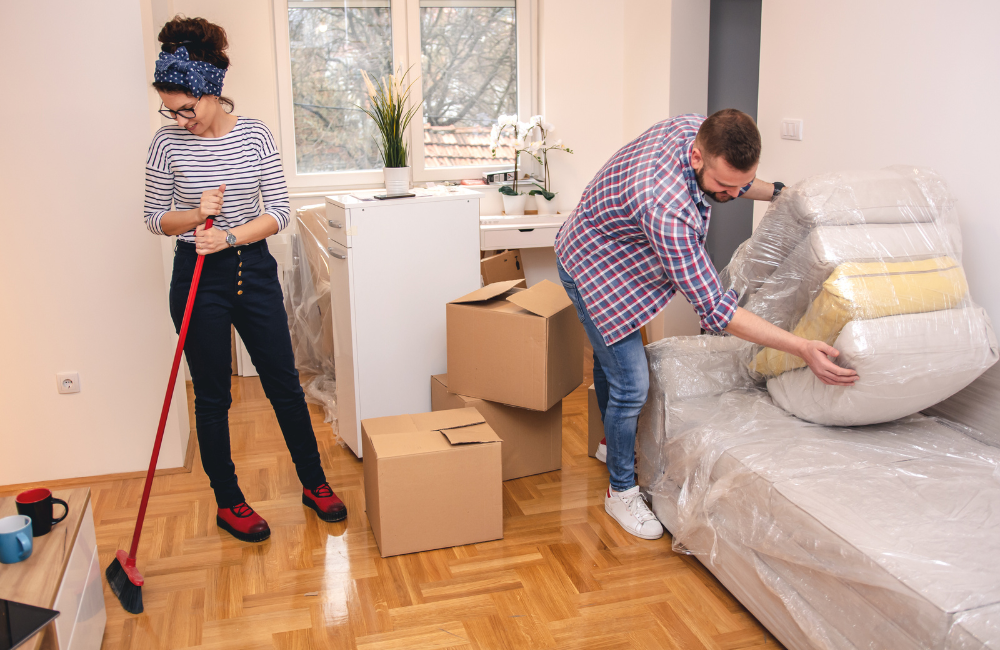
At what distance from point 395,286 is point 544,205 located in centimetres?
171

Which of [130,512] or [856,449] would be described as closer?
[856,449]

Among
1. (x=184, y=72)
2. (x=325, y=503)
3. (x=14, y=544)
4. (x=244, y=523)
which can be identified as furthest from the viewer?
(x=325, y=503)

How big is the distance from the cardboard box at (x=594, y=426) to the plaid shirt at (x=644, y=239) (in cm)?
64

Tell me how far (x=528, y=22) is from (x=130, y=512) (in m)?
3.10

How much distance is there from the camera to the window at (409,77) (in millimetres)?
3939

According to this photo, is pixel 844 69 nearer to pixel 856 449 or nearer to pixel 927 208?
pixel 927 208

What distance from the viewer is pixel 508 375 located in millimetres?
2436

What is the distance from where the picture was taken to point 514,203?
4137 millimetres

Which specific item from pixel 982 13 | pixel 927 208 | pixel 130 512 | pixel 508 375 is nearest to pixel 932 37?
pixel 982 13

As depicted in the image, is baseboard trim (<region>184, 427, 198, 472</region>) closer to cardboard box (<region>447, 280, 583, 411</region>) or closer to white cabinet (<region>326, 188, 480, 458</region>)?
white cabinet (<region>326, 188, 480, 458</region>)

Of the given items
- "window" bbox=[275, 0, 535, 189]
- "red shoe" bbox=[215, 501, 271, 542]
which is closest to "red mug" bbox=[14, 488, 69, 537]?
"red shoe" bbox=[215, 501, 271, 542]

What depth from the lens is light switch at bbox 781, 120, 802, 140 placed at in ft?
8.97

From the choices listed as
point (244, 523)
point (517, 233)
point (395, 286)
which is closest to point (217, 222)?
point (395, 286)

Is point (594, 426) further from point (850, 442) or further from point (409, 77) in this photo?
point (409, 77)
